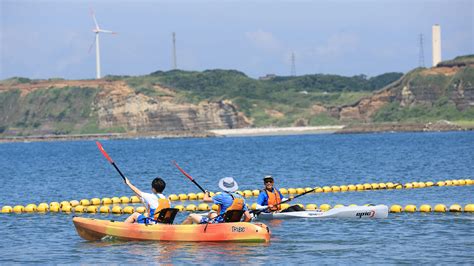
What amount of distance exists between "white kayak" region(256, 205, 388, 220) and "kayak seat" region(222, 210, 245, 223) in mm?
5615

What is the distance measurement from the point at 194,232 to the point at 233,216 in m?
1.14

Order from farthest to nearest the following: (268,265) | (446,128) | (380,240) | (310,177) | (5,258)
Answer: (446,128) < (310,177) < (380,240) < (5,258) < (268,265)

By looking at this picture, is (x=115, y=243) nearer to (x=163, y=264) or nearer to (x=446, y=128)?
(x=163, y=264)

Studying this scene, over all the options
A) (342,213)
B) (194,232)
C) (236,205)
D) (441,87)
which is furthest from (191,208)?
(441,87)

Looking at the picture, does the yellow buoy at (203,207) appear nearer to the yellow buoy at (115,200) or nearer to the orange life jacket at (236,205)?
the yellow buoy at (115,200)

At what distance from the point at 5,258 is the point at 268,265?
23.4 feet

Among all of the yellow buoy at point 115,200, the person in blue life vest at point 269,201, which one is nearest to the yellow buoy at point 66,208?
the yellow buoy at point 115,200

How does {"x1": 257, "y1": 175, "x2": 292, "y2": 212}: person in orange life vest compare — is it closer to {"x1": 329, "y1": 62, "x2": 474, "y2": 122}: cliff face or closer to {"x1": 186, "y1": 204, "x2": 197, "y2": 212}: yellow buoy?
{"x1": 186, "y1": 204, "x2": 197, "y2": 212}: yellow buoy

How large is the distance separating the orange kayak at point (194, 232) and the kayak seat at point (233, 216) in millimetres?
295

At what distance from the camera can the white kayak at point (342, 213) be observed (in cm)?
3394

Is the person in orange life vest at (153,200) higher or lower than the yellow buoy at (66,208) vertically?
higher

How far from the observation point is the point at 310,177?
62969mm

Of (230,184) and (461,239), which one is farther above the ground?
(230,184)

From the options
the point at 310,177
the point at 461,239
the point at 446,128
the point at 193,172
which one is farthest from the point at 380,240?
the point at 446,128
